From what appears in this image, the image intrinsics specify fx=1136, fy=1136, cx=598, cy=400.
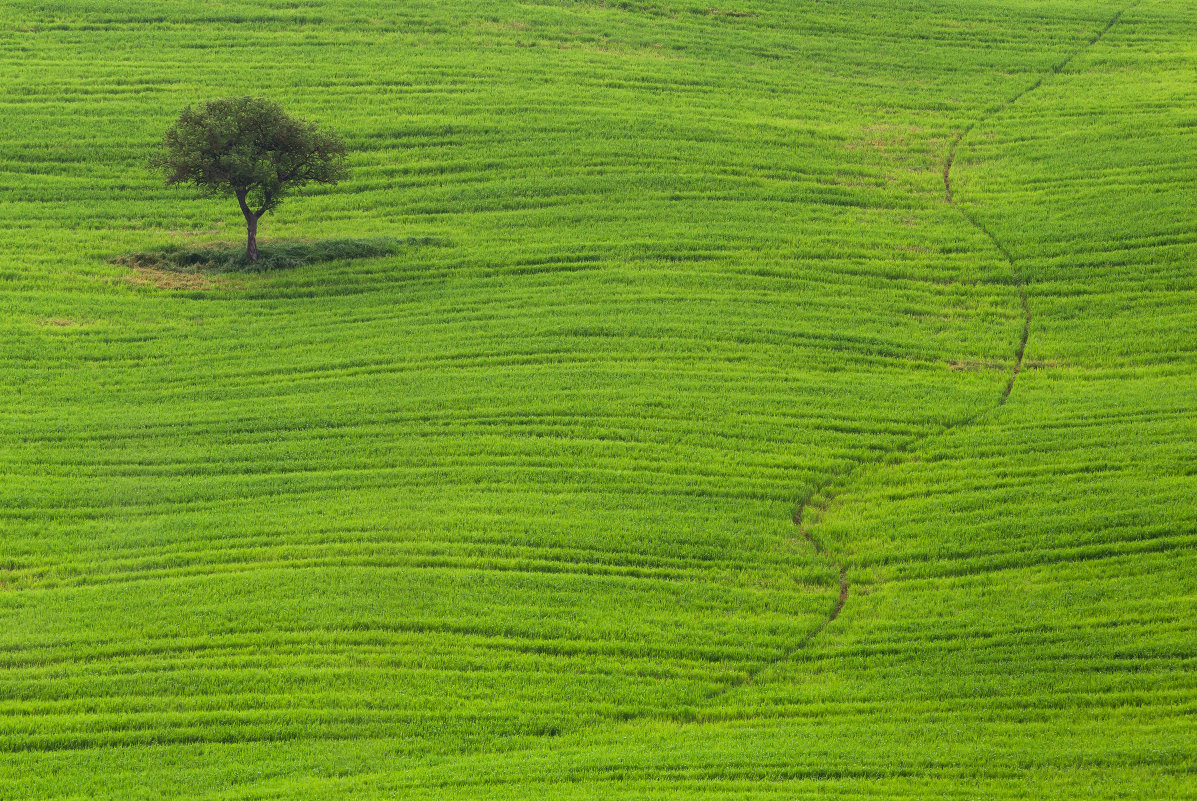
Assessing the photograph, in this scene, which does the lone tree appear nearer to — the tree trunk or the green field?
the tree trunk

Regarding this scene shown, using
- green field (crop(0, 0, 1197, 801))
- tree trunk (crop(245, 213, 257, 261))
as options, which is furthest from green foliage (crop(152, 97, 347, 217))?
green field (crop(0, 0, 1197, 801))

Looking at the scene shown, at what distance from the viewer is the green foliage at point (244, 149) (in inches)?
1770

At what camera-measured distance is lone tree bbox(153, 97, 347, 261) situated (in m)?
45.0

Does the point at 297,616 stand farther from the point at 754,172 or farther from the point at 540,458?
the point at 754,172

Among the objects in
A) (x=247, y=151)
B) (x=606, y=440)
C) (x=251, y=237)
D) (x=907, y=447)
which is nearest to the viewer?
(x=907, y=447)

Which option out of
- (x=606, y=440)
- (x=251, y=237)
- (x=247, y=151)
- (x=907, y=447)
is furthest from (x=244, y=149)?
(x=907, y=447)

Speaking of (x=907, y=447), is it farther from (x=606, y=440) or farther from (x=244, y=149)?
(x=244, y=149)

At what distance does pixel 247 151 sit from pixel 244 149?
0.16m

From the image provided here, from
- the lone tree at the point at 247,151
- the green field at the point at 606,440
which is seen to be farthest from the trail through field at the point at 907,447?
the lone tree at the point at 247,151

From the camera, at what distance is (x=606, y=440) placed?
114ft

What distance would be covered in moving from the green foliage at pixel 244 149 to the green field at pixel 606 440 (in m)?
3.62

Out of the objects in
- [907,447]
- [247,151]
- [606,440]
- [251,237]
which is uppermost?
[247,151]

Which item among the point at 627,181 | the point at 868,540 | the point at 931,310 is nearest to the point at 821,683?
the point at 868,540

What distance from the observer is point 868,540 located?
30141 millimetres
